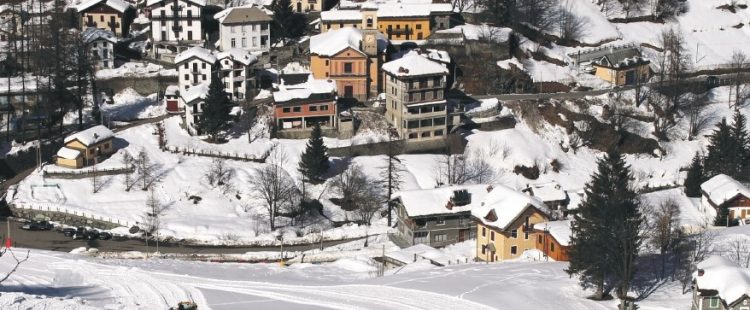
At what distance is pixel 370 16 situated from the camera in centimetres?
9731

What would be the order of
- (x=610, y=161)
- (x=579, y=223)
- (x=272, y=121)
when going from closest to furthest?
(x=579, y=223) < (x=610, y=161) < (x=272, y=121)

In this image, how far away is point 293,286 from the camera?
6172 centimetres

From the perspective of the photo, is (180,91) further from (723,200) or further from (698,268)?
(698,268)

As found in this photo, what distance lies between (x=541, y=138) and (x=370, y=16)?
1674 cm

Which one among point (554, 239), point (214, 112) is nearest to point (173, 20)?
point (214, 112)

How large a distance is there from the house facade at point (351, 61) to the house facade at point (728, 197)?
25426 millimetres

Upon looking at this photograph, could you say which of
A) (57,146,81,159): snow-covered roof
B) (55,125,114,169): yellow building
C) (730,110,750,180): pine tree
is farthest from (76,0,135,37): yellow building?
(730,110,750,180): pine tree

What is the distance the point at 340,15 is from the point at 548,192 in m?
26.0

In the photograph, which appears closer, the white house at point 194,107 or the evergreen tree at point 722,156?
the white house at point 194,107

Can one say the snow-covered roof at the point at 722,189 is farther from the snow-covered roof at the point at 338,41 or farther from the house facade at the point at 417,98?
the snow-covered roof at the point at 338,41

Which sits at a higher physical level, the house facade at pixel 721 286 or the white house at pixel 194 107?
the white house at pixel 194 107

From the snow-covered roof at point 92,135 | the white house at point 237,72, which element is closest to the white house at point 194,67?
the white house at point 237,72

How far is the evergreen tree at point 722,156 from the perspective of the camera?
89062 millimetres

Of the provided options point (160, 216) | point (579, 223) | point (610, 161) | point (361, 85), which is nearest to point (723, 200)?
point (610, 161)
